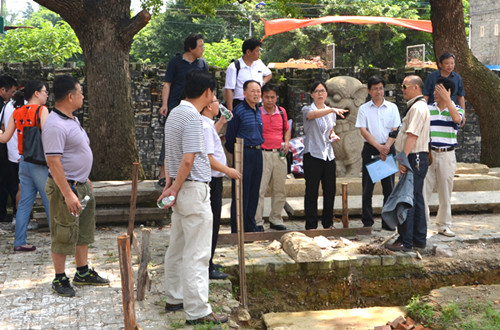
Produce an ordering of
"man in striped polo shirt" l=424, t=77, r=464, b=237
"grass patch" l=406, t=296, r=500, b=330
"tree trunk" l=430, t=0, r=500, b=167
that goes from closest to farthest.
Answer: "grass patch" l=406, t=296, r=500, b=330 → "man in striped polo shirt" l=424, t=77, r=464, b=237 → "tree trunk" l=430, t=0, r=500, b=167

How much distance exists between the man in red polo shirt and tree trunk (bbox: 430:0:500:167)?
6400 mm

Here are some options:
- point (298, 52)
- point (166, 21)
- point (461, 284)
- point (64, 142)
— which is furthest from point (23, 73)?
point (166, 21)

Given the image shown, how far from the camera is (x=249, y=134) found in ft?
22.6

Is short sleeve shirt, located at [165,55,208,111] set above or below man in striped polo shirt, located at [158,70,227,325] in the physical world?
above

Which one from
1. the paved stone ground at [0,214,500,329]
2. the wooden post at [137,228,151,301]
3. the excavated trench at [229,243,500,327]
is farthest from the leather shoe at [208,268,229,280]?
the wooden post at [137,228,151,301]

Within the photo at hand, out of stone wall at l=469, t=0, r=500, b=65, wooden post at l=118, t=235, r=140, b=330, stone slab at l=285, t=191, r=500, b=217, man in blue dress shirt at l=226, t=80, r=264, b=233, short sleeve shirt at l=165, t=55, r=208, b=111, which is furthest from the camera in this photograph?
stone wall at l=469, t=0, r=500, b=65

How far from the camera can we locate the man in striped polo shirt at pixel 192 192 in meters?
4.45

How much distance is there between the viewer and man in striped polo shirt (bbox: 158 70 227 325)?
4445 mm

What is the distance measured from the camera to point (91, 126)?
9719mm

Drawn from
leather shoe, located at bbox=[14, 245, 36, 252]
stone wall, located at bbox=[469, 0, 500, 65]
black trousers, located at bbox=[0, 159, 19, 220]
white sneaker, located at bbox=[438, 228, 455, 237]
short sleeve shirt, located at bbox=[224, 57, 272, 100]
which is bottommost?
white sneaker, located at bbox=[438, 228, 455, 237]

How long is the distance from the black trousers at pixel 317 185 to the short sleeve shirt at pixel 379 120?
0.64 meters

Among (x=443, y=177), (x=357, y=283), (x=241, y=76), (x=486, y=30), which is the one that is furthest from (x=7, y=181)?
(x=486, y=30)

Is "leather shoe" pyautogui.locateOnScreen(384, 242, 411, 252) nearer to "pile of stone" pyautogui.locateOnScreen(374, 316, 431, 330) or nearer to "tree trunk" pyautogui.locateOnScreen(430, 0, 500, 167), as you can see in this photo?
"pile of stone" pyautogui.locateOnScreen(374, 316, 431, 330)

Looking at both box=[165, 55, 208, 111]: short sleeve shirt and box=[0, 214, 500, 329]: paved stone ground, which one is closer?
box=[0, 214, 500, 329]: paved stone ground
